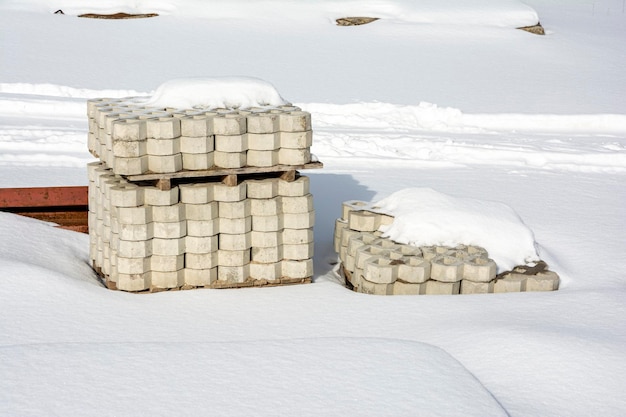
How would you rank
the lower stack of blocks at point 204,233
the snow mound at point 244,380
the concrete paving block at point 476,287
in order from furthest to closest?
the concrete paving block at point 476,287 < the lower stack of blocks at point 204,233 < the snow mound at point 244,380

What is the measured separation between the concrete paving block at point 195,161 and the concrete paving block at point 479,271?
2.84 m

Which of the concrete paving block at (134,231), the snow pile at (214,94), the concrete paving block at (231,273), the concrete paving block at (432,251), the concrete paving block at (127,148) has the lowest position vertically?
the concrete paving block at (231,273)

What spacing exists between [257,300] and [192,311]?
683mm

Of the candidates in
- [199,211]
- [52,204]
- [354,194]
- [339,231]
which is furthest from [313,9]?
[199,211]

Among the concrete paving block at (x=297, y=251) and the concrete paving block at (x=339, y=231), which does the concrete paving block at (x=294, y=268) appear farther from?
the concrete paving block at (x=339, y=231)

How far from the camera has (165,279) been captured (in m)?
8.19

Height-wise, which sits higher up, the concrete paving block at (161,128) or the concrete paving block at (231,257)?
the concrete paving block at (161,128)

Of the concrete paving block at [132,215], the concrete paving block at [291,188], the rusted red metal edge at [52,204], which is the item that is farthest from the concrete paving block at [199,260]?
the rusted red metal edge at [52,204]

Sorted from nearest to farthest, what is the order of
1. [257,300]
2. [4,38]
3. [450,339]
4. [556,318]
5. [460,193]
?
1. [450,339]
2. [556,318]
3. [257,300]
4. [460,193]
5. [4,38]

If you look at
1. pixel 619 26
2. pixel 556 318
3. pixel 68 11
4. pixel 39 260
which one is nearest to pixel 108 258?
pixel 39 260

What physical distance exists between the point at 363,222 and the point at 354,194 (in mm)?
2681

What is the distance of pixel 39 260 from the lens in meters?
8.52

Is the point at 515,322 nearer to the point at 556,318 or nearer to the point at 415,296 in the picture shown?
the point at 556,318

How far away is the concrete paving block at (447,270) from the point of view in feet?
27.3
